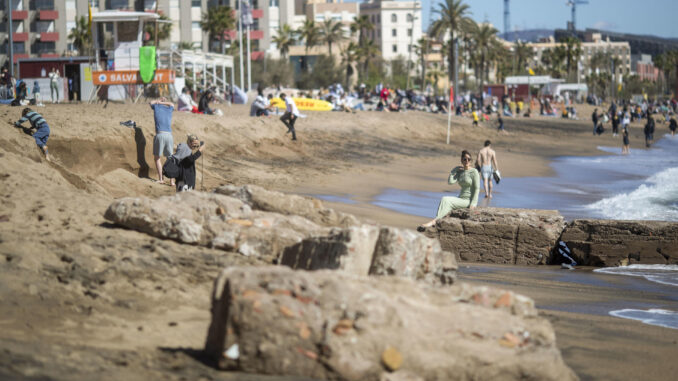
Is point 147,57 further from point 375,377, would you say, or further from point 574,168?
point 375,377

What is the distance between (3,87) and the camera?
29.9 m

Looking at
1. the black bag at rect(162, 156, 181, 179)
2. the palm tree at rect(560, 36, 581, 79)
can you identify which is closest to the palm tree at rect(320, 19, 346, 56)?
the palm tree at rect(560, 36, 581, 79)

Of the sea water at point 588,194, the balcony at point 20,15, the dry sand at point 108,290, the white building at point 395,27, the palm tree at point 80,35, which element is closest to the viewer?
the dry sand at point 108,290

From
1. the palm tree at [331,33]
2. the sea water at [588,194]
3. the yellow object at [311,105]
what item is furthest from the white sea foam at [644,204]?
the palm tree at [331,33]

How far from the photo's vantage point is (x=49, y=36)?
7562cm

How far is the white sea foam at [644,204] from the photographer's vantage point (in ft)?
55.6

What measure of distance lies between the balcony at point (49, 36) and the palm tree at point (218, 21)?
540 inches

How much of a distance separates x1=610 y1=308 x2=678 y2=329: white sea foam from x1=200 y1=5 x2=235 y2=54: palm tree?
2762 inches

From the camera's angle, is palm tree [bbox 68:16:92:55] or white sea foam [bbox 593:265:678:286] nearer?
white sea foam [bbox 593:265:678:286]

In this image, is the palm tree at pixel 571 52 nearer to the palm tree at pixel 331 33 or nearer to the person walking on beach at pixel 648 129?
the palm tree at pixel 331 33

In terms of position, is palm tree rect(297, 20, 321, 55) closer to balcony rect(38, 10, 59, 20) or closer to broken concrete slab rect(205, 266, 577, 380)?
balcony rect(38, 10, 59, 20)

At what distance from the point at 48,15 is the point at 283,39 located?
2447cm

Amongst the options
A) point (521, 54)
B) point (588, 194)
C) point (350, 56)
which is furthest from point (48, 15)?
point (521, 54)

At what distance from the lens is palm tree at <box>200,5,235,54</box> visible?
75.1 metres
